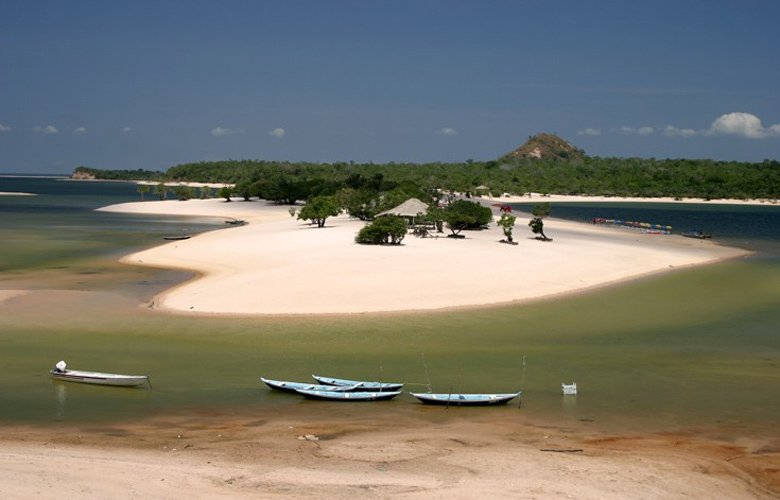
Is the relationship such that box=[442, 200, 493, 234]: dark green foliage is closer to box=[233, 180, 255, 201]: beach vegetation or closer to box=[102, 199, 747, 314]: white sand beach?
box=[102, 199, 747, 314]: white sand beach

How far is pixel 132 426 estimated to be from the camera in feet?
62.5

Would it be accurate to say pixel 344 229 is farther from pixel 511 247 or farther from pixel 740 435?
pixel 740 435

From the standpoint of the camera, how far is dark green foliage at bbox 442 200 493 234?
56688mm

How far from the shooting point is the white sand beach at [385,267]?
34312 millimetres

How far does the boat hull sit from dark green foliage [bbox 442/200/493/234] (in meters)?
35.8

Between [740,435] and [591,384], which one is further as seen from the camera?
[591,384]

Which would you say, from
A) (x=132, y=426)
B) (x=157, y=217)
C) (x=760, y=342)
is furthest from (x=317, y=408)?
(x=157, y=217)

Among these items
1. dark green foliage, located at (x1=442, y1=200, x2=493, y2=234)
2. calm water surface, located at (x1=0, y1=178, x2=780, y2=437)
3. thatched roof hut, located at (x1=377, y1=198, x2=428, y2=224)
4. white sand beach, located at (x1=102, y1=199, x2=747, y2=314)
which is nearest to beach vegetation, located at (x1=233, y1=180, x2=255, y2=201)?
white sand beach, located at (x1=102, y1=199, x2=747, y2=314)

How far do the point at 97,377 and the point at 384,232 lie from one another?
27.5 m

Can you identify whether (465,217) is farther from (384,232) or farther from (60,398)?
(60,398)

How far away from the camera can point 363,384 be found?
21.7 metres

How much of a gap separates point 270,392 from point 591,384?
8777mm

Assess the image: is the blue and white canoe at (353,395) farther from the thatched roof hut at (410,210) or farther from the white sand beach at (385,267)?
the thatched roof hut at (410,210)

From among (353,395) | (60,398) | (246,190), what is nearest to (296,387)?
(353,395)
